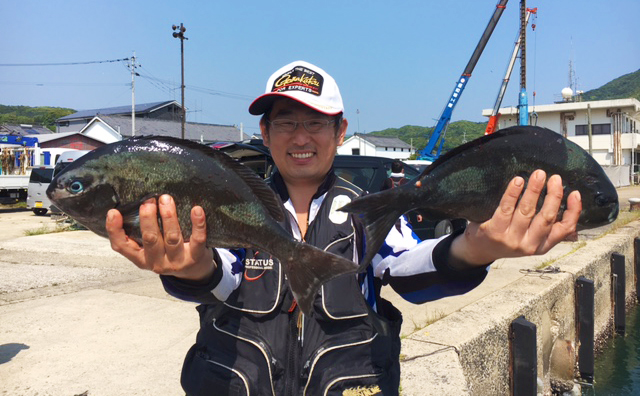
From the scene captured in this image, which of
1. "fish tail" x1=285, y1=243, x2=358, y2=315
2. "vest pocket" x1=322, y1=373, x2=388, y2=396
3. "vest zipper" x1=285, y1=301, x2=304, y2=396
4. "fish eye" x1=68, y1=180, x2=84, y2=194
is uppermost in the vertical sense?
"fish eye" x1=68, y1=180, x2=84, y2=194

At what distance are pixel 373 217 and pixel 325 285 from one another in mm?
337

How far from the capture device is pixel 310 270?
1.71 meters

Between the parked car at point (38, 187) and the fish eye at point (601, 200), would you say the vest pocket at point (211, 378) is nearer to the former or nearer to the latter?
the fish eye at point (601, 200)

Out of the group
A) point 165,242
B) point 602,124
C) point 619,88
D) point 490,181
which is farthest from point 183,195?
point 619,88

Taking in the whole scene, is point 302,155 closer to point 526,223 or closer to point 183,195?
point 183,195

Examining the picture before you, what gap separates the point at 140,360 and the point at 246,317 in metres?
2.81

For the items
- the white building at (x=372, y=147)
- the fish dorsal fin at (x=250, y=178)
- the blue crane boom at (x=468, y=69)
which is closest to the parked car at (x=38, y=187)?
the blue crane boom at (x=468, y=69)

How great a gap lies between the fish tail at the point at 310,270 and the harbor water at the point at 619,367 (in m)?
6.60

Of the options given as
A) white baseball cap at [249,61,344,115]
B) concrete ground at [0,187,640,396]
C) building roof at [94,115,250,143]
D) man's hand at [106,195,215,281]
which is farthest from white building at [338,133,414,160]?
man's hand at [106,195,215,281]

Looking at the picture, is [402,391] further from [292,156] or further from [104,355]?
[104,355]

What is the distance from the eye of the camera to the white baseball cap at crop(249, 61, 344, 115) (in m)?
2.03

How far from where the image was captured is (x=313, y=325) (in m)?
1.90

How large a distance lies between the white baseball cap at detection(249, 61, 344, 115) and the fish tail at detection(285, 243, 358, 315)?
0.65m

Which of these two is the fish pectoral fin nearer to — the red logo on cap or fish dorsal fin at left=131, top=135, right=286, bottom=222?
fish dorsal fin at left=131, top=135, right=286, bottom=222
